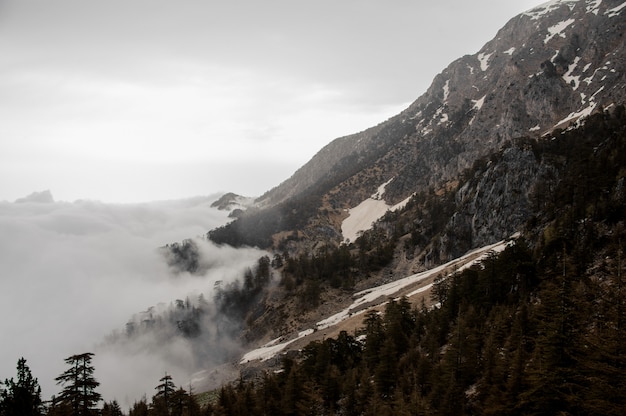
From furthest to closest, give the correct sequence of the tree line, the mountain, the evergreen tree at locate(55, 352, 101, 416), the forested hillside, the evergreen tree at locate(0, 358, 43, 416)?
the evergreen tree at locate(0, 358, 43, 416) → the mountain → the tree line → the evergreen tree at locate(55, 352, 101, 416) → the forested hillside

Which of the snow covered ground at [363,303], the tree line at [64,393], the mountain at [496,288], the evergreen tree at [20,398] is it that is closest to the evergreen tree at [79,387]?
the tree line at [64,393]

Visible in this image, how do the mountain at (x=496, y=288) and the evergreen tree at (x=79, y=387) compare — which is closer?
the evergreen tree at (x=79, y=387)

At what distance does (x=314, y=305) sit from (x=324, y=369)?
88.3 metres

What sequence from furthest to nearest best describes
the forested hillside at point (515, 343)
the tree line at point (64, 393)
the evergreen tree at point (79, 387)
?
the tree line at point (64, 393), the evergreen tree at point (79, 387), the forested hillside at point (515, 343)

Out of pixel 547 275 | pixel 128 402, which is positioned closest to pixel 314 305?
pixel 128 402

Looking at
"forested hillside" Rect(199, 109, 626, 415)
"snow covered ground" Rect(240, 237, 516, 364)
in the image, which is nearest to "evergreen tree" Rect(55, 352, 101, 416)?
"forested hillside" Rect(199, 109, 626, 415)

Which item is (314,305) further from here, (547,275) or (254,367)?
(547,275)

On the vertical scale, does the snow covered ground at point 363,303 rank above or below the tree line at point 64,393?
below

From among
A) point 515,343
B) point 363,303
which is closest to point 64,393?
point 515,343

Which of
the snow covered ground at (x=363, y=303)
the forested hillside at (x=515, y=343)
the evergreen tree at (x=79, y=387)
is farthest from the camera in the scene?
the snow covered ground at (x=363, y=303)

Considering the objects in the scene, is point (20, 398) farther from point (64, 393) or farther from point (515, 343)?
point (515, 343)

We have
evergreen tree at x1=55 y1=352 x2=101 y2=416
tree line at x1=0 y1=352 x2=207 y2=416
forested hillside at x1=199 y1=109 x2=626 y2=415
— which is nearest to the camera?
forested hillside at x1=199 y1=109 x2=626 y2=415

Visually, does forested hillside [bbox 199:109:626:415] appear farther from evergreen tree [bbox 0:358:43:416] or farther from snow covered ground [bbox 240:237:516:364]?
snow covered ground [bbox 240:237:516:364]

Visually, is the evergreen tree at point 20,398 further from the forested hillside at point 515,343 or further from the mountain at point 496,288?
the mountain at point 496,288
